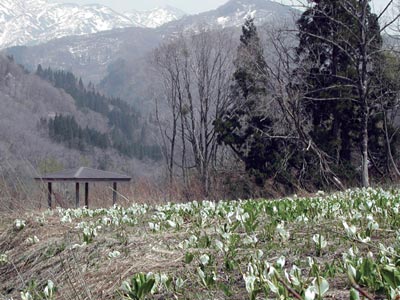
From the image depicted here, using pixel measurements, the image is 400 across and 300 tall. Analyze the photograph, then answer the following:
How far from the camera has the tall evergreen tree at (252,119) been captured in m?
25.5

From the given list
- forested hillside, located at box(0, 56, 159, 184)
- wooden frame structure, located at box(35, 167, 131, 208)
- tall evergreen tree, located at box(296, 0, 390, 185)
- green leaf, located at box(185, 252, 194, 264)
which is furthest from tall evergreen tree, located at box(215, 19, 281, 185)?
forested hillside, located at box(0, 56, 159, 184)

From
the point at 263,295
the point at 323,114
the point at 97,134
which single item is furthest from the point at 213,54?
the point at 97,134

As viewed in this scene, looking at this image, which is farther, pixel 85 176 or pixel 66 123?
pixel 66 123

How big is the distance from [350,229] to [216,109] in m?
33.8

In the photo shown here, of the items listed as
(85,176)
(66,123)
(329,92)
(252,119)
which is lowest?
(66,123)

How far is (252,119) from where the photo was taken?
90.4 ft

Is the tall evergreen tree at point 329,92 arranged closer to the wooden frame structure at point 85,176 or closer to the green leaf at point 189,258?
the wooden frame structure at point 85,176

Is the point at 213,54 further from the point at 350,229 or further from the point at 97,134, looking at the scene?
the point at 97,134

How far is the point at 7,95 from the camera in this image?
11331cm

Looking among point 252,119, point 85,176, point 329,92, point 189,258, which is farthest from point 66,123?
point 189,258

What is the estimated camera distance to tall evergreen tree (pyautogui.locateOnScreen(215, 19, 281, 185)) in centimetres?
2550

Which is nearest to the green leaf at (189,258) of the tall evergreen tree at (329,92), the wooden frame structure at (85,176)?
the wooden frame structure at (85,176)

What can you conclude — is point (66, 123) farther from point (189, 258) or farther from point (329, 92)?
point (189, 258)

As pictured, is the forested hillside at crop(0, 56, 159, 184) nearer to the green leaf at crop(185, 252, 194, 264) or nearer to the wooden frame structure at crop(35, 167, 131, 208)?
the wooden frame structure at crop(35, 167, 131, 208)
